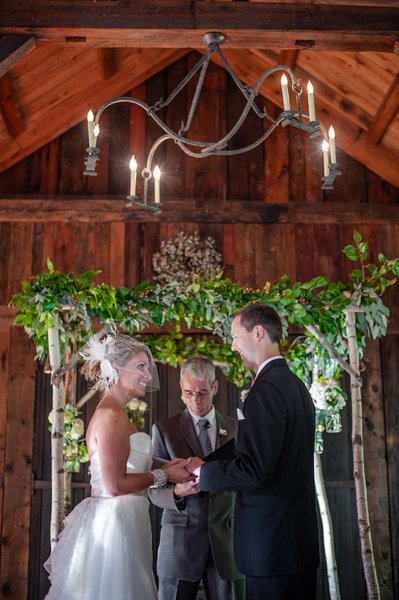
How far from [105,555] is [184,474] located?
19.3 inches

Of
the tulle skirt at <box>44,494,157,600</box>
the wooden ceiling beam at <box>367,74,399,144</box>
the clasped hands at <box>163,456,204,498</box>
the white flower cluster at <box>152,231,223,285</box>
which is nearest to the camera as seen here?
the tulle skirt at <box>44,494,157,600</box>

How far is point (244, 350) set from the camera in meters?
2.69

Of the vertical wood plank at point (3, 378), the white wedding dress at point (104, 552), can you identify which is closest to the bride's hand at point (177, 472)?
the white wedding dress at point (104, 552)

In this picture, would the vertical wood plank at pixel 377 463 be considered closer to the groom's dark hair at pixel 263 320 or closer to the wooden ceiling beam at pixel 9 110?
the groom's dark hair at pixel 263 320

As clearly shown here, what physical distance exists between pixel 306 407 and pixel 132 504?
2.73 ft

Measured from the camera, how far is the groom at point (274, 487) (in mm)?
2434

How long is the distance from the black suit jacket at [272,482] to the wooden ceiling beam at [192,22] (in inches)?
97.7

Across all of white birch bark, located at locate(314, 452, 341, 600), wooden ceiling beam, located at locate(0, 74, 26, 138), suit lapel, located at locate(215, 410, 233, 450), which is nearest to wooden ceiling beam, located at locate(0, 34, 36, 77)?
wooden ceiling beam, located at locate(0, 74, 26, 138)

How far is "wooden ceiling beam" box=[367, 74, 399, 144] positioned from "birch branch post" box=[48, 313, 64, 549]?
3.32 meters

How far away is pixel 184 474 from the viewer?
2.94 m

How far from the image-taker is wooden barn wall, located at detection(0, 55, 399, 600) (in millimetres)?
5793

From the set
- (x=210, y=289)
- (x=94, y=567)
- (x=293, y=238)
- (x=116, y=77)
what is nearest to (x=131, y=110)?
(x=116, y=77)

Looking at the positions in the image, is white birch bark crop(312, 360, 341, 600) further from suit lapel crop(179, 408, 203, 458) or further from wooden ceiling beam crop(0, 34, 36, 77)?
wooden ceiling beam crop(0, 34, 36, 77)

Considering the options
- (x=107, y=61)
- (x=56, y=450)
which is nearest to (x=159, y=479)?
(x=56, y=450)
